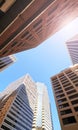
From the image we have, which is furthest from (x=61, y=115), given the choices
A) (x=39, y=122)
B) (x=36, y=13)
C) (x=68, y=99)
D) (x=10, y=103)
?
(x=39, y=122)

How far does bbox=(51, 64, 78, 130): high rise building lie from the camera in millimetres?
31628

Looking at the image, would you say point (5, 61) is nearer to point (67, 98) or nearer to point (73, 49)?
point (67, 98)

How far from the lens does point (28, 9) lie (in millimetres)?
12078

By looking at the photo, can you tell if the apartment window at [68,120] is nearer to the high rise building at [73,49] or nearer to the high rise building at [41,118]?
the high rise building at [41,118]

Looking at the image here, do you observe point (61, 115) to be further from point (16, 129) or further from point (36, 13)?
point (16, 129)

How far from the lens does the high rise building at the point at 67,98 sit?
3163 cm

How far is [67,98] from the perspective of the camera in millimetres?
40438

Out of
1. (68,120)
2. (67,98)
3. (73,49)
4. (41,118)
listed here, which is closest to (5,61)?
(67,98)

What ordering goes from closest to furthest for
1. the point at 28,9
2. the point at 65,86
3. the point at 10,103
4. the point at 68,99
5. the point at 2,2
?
the point at 2,2 < the point at 28,9 < the point at 68,99 < the point at 65,86 < the point at 10,103

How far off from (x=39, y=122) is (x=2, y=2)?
10789 cm

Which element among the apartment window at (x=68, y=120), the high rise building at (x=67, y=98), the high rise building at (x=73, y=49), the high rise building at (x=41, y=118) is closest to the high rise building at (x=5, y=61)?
the high rise building at (x=67, y=98)

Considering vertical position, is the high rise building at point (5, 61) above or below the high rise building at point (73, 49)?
above

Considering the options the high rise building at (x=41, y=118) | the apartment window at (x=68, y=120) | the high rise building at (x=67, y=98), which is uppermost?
the high rise building at (x=67, y=98)

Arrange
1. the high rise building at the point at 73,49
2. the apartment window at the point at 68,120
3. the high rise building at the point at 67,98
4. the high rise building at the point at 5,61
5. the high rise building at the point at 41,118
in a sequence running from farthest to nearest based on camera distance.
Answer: the high rise building at the point at 73,49
the high rise building at the point at 41,118
the high rise building at the point at 5,61
the high rise building at the point at 67,98
the apartment window at the point at 68,120
